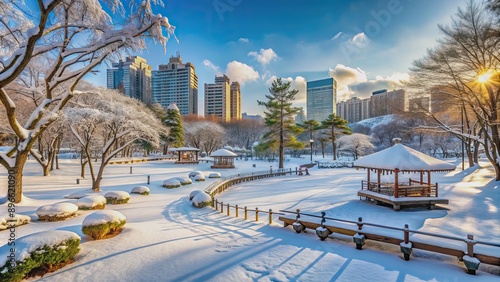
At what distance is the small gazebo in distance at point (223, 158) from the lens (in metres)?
36.6

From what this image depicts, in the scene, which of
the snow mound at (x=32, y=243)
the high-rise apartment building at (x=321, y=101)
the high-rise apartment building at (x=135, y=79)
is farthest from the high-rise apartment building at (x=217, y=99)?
the snow mound at (x=32, y=243)

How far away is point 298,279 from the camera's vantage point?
18.2 feet

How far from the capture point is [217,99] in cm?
11119

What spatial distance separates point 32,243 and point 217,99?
108 metres

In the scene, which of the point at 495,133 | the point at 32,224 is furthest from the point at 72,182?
the point at 495,133

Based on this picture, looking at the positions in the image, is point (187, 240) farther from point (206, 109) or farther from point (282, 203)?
point (206, 109)

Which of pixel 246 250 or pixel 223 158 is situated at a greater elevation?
pixel 223 158

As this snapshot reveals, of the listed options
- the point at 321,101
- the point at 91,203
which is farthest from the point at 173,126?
the point at 321,101

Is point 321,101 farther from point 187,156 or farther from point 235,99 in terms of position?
point 187,156

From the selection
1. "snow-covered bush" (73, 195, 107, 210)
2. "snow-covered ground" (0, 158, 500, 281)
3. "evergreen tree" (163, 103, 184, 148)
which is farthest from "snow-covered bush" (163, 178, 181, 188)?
"evergreen tree" (163, 103, 184, 148)

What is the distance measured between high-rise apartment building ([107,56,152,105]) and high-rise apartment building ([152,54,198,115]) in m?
3.90

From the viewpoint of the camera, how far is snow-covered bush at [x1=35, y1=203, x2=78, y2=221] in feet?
32.0

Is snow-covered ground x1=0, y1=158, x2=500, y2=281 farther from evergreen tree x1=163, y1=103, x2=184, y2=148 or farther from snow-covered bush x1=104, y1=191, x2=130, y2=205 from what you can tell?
evergreen tree x1=163, y1=103, x2=184, y2=148

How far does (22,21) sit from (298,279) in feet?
44.6
